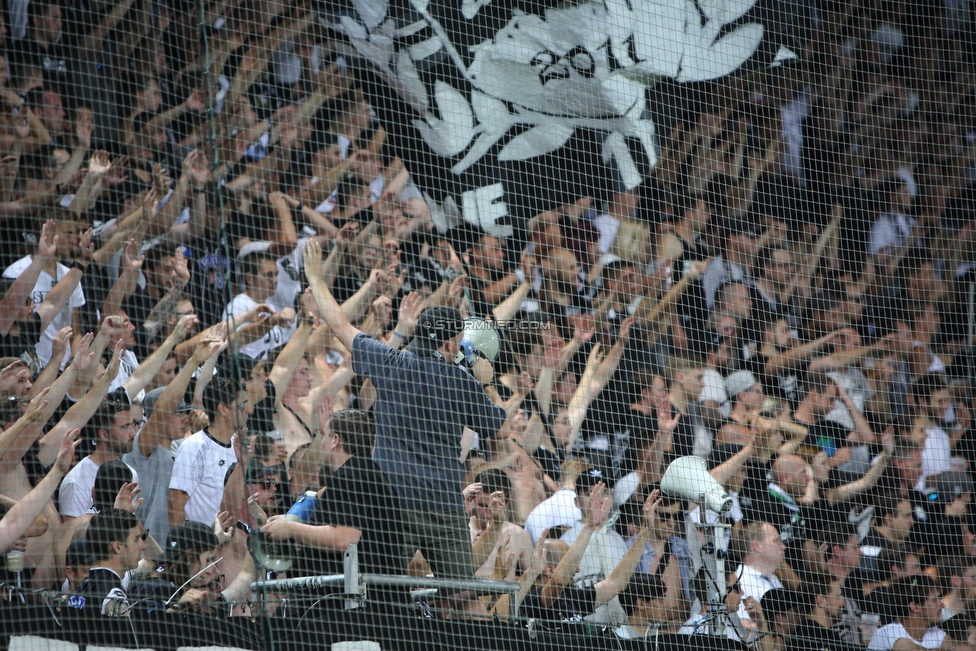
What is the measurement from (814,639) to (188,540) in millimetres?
2863

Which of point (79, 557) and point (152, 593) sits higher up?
point (79, 557)

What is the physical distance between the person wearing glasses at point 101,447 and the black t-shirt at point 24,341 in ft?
1.39

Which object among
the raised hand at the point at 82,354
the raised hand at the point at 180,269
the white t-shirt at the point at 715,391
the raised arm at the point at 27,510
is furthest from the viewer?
the white t-shirt at the point at 715,391

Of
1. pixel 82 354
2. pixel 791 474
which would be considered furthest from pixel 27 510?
pixel 791 474

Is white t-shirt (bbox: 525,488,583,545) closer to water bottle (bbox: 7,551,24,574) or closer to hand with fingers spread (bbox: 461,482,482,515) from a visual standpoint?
hand with fingers spread (bbox: 461,482,482,515)

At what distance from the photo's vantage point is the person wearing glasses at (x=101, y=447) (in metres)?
4.49

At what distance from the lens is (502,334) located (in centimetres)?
605

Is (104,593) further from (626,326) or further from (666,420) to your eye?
(626,326)

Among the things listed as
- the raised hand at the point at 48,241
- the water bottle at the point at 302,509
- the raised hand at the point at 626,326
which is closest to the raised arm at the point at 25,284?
the raised hand at the point at 48,241

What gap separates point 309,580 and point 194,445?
0.87 m

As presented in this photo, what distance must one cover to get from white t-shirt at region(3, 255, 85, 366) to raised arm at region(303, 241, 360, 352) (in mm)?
1106

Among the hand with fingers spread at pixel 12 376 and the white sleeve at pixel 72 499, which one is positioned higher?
the hand with fingers spread at pixel 12 376

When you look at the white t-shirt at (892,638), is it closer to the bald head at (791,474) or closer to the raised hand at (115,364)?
the bald head at (791,474)

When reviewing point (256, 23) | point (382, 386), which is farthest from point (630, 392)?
point (256, 23)
